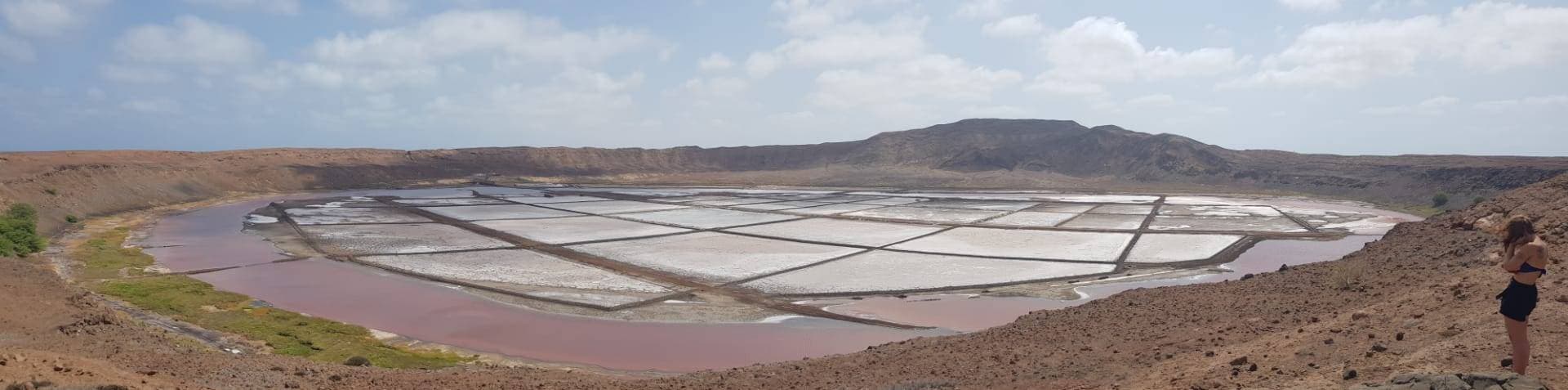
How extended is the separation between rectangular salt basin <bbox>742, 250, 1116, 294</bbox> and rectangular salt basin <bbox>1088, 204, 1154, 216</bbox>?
74.4 feet

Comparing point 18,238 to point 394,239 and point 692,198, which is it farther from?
point 692,198

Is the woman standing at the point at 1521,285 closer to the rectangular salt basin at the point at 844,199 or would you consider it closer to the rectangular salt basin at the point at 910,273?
the rectangular salt basin at the point at 910,273

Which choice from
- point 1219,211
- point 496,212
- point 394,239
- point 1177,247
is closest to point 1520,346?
point 1177,247

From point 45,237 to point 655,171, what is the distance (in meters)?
75.3

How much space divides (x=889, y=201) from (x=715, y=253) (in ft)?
102

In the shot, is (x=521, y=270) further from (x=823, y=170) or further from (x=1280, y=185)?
(x=823, y=170)

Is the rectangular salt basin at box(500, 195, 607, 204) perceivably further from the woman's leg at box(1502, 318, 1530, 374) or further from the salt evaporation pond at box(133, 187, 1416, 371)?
the woman's leg at box(1502, 318, 1530, 374)

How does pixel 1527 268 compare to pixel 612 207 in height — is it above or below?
above

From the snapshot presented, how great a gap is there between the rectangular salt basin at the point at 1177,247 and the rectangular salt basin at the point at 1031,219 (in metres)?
6.13

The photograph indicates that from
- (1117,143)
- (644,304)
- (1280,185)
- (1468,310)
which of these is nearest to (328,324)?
(644,304)

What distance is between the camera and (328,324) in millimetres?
17312

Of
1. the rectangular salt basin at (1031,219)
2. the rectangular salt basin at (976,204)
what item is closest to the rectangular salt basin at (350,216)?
the rectangular salt basin at (1031,219)

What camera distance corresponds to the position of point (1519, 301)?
5.86m

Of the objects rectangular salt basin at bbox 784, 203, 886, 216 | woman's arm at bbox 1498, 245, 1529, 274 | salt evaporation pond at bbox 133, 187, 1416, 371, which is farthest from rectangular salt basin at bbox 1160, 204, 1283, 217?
woman's arm at bbox 1498, 245, 1529, 274
